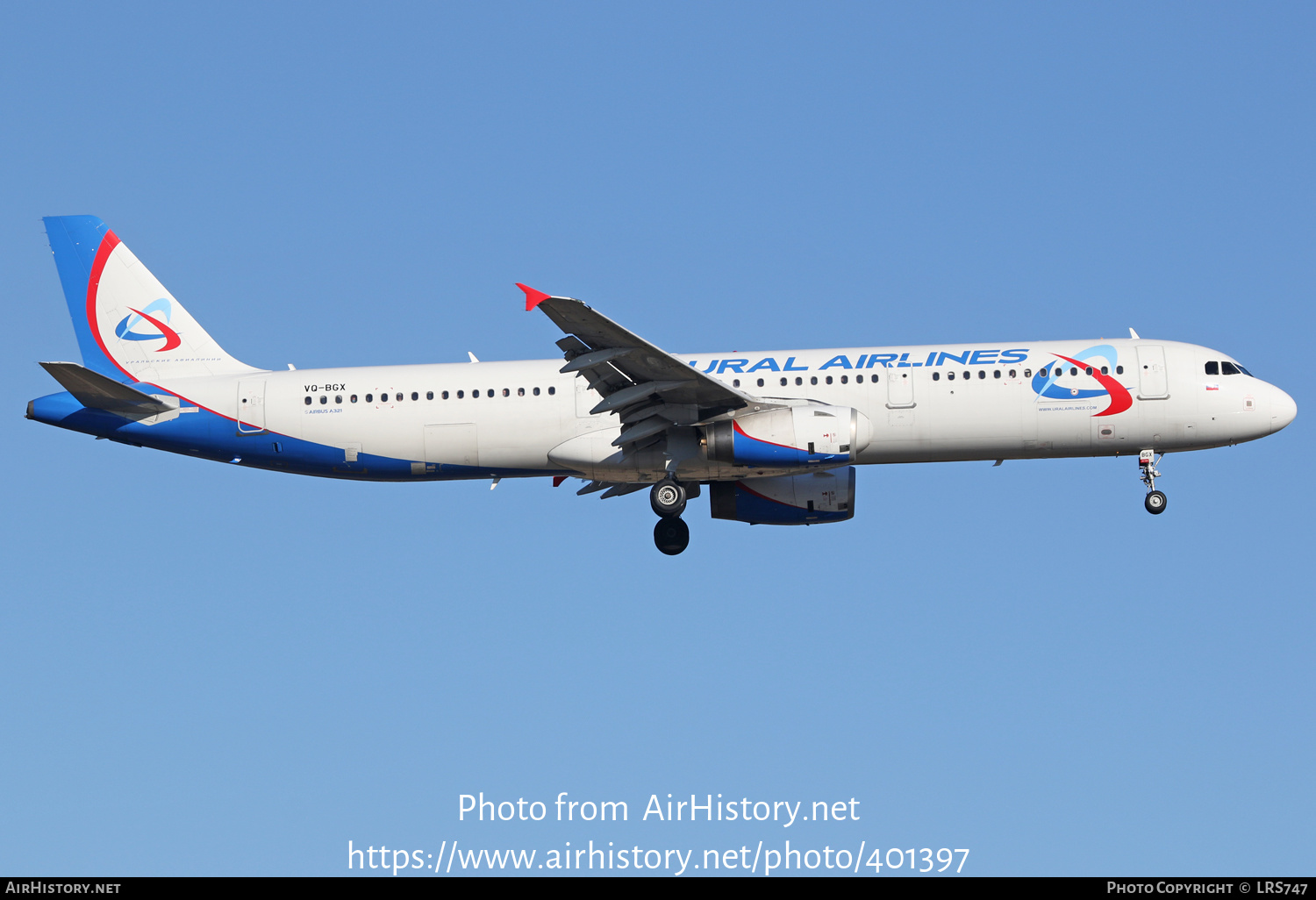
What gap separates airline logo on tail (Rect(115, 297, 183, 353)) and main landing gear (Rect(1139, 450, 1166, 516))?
2551 cm

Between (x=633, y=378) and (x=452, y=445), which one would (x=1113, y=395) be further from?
(x=452, y=445)

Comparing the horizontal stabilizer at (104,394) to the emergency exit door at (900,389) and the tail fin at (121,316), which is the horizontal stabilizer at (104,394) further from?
the emergency exit door at (900,389)

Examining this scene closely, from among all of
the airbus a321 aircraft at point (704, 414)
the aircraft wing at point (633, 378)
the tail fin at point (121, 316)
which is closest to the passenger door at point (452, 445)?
the airbus a321 aircraft at point (704, 414)

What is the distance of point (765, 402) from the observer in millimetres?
34625

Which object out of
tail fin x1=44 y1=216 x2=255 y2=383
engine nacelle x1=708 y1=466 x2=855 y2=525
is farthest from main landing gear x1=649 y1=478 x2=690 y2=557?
tail fin x1=44 y1=216 x2=255 y2=383

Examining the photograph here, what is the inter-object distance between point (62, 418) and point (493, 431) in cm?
1084

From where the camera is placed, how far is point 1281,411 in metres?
36.2

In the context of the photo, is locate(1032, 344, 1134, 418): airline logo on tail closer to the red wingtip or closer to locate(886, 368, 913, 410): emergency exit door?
locate(886, 368, 913, 410): emergency exit door

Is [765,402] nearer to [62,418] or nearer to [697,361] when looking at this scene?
[697,361]

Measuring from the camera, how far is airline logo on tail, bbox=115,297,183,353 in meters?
38.4

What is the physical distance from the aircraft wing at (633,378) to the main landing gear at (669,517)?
1.52m

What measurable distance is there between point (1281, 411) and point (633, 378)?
54.3 ft

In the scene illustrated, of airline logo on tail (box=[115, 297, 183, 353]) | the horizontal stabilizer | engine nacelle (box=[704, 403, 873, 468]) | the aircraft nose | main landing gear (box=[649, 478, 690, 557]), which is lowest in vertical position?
main landing gear (box=[649, 478, 690, 557])

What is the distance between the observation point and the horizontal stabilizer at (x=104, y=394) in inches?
1357
